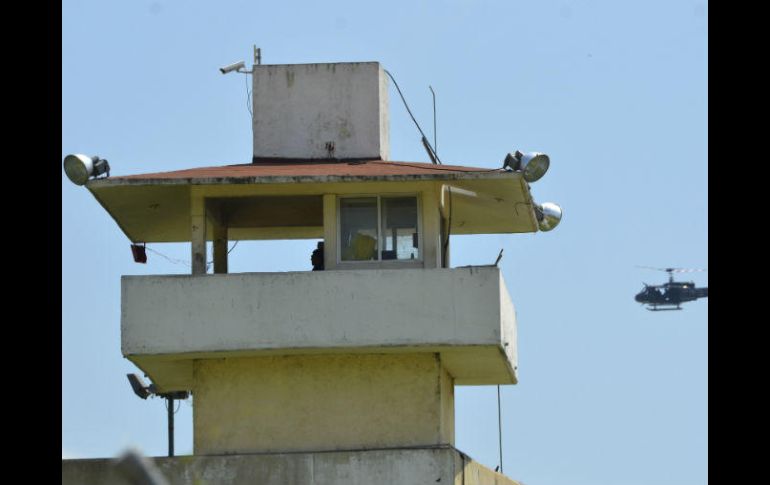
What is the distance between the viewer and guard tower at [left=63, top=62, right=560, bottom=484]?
30188 mm

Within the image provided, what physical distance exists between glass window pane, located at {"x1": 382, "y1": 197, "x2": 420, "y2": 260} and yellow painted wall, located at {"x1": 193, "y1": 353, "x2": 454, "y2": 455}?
154cm

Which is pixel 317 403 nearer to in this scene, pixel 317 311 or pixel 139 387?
pixel 317 311

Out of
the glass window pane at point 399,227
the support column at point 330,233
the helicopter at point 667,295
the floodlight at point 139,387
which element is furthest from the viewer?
the helicopter at point 667,295

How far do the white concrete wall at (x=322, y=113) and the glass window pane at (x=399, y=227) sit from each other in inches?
69.2

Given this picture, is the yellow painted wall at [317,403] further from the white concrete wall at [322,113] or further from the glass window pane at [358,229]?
the white concrete wall at [322,113]

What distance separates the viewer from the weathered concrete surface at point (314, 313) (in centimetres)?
3023

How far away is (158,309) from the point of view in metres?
30.5

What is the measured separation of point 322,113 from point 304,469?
6.16 meters

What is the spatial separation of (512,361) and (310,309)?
149 inches

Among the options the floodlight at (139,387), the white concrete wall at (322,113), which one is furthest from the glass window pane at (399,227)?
the floodlight at (139,387)

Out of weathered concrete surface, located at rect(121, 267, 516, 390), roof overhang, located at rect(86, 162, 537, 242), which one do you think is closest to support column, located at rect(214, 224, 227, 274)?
roof overhang, located at rect(86, 162, 537, 242)

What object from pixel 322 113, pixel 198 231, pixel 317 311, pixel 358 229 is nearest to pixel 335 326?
pixel 317 311
